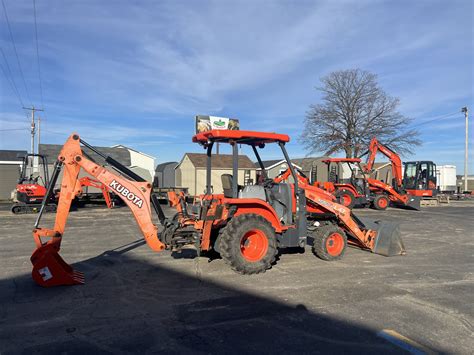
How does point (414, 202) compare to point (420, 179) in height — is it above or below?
below

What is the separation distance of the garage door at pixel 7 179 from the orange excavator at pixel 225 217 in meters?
25.9

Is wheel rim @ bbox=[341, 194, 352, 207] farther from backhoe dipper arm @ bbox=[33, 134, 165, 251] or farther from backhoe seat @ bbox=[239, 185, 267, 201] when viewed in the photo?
backhoe dipper arm @ bbox=[33, 134, 165, 251]

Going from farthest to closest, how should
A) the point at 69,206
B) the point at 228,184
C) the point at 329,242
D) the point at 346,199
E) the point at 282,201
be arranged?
the point at 346,199
the point at 329,242
the point at 282,201
the point at 228,184
the point at 69,206

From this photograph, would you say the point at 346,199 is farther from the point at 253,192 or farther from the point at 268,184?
the point at 253,192

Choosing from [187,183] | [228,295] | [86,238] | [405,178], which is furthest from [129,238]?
[187,183]

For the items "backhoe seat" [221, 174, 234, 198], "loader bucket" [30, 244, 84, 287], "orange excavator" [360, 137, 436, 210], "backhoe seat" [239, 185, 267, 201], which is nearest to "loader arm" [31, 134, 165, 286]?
"loader bucket" [30, 244, 84, 287]

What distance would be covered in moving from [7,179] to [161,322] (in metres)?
29.4

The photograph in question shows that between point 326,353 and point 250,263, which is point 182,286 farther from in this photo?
point 326,353

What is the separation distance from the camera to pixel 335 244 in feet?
24.9

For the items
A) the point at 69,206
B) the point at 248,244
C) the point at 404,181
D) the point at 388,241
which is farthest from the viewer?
the point at 404,181

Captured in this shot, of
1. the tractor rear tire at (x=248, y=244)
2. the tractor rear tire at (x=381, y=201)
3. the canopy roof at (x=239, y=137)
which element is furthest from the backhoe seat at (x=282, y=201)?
the tractor rear tire at (x=381, y=201)

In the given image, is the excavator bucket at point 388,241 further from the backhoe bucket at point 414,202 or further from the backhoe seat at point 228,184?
the backhoe bucket at point 414,202

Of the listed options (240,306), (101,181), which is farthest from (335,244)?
(101,181)

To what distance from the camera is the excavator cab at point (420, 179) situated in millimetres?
21625
